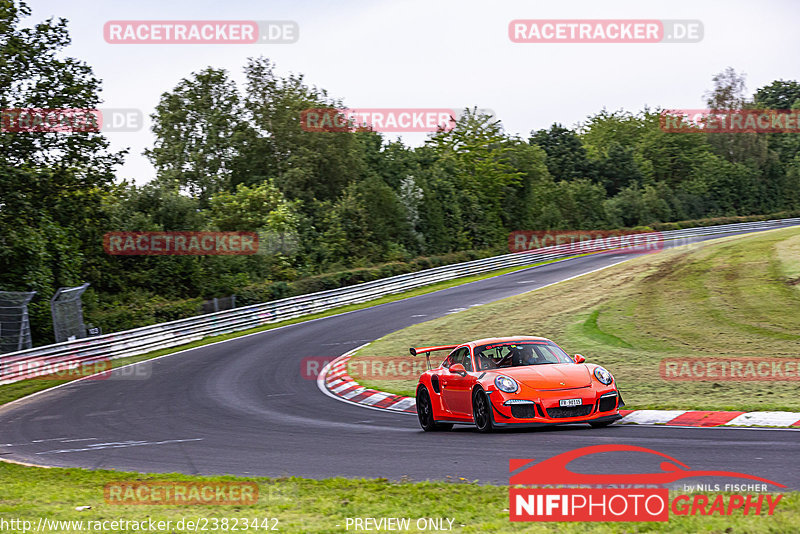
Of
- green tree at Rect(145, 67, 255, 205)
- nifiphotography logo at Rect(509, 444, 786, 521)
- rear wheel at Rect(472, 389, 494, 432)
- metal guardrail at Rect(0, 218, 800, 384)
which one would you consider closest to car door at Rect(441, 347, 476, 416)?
rear wheel at Rect(472, 389, 494, 432)

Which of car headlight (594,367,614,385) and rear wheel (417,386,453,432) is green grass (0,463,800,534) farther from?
rear wheel (417,386,453,432)

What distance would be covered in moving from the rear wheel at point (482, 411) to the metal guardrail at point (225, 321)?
727 inches

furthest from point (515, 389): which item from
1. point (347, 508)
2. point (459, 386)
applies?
point (347, 508)

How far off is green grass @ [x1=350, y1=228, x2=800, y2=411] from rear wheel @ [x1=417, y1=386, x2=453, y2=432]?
2.94 meters

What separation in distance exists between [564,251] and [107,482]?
45447 mm

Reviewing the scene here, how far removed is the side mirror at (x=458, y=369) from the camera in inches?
448

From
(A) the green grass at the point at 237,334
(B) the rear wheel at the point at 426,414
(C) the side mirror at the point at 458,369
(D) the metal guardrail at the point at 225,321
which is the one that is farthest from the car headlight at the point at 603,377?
(D) the metal guardrail at the point at 225,321

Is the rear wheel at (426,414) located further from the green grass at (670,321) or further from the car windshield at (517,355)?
the green grass at (670,321)

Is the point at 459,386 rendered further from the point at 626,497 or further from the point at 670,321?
the point at 670,321

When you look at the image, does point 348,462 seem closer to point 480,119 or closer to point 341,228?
point 341,228

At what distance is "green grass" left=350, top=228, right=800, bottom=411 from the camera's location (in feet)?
43.6

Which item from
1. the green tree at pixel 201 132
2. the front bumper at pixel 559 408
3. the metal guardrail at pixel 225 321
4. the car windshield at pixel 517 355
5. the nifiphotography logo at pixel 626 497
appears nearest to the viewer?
the nifiphotography logo at pixel 626 497

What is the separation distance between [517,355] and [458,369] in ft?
2.75

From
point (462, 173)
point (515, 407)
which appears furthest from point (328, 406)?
point (462, 173)
